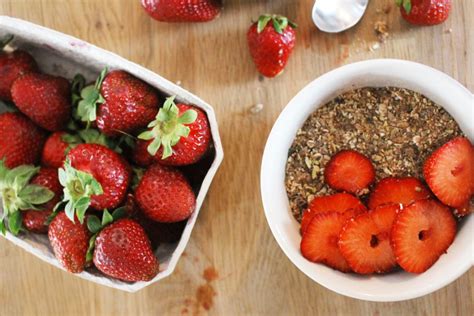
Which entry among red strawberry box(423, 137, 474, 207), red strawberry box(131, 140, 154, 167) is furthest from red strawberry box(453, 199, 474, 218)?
red strawberry box(131, 140, 154, 167)

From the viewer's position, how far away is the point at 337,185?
127 centimetres

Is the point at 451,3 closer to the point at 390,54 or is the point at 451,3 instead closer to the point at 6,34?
the point at 390,54

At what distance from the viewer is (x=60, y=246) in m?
1.19

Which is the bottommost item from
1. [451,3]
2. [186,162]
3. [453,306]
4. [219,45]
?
[453,306]

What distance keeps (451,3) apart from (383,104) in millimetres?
239

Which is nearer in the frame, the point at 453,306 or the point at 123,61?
the point at 123,61

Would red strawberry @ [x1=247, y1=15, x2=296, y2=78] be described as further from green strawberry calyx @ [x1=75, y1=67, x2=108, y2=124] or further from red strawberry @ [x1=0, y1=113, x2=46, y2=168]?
red strawberry @ [x1=0, y1=113, x2=46, y2=168]

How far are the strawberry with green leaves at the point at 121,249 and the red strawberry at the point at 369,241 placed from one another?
0.34m

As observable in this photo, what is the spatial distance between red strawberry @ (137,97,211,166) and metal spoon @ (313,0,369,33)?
31 cm

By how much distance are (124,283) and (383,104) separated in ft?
1.93

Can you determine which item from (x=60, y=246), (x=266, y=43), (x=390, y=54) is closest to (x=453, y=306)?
(x=390, y=54)

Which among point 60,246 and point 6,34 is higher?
point 6,34

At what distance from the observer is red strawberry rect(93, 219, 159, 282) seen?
3.79 feet

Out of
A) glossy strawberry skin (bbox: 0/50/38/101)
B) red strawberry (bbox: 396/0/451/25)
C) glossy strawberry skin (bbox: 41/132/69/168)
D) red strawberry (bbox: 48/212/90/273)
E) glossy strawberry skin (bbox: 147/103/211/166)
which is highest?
red strawberry (bbox: 396/0/451/25)
